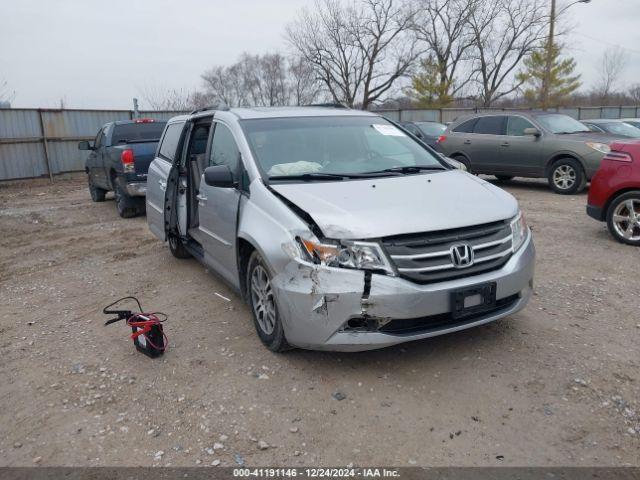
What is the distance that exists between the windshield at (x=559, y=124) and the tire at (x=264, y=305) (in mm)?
8901

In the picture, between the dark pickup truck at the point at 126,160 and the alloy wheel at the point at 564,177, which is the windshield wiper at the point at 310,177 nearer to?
the dark pickup truck at the point at 126,160

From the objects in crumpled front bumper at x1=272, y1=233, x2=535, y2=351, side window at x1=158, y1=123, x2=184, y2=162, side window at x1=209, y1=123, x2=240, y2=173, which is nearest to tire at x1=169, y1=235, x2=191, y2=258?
side window at x1=158, y1=123, x2=184, y2=162

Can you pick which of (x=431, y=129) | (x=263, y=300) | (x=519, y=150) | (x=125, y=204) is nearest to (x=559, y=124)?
(x=519, y=150)

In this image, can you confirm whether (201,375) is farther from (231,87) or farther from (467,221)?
(231,87)

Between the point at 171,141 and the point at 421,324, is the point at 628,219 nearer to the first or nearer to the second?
the point at 421,324

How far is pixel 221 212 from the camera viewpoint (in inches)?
174

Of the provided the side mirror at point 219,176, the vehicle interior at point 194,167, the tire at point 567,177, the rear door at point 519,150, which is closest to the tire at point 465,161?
the rear door at point 519,150

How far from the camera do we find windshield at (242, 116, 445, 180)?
4148 mm

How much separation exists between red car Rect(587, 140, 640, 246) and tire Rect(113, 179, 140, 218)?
736 centimetres

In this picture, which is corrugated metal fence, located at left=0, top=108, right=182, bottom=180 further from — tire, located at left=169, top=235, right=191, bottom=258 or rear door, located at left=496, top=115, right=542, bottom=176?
rear door, located at left=496, top=115, right=542, bottom=176

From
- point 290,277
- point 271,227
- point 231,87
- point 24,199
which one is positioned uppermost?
point 231,87

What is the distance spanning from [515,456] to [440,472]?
0.40 m

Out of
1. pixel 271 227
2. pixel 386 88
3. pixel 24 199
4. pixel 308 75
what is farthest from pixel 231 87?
pixel 271 227

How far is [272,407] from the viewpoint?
3174 millimetres
